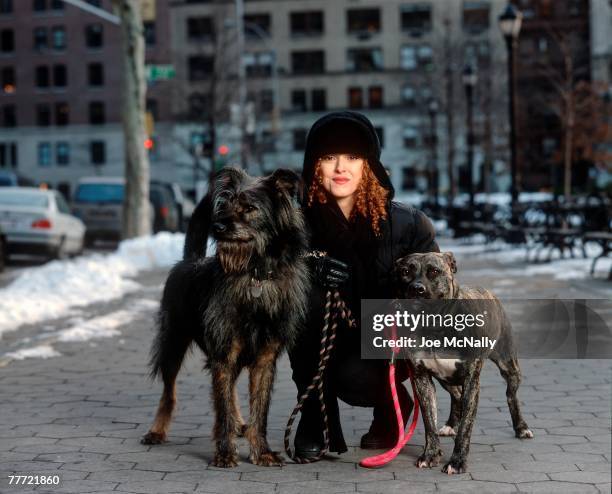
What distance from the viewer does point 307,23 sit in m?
86.7

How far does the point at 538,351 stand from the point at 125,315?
28.4 feet

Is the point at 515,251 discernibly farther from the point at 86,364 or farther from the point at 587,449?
the point at 587,449

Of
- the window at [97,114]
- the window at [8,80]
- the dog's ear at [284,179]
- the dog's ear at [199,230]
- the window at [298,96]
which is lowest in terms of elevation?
the dog's ear at [199,230]

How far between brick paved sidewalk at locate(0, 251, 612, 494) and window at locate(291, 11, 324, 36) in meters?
78.8

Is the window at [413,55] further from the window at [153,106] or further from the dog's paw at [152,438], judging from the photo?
the dog's paw at [152,438]

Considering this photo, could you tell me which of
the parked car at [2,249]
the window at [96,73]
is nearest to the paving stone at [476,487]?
the parked car at [2,249]

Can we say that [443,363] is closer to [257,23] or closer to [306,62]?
[306,62]

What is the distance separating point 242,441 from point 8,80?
8787 centimetres

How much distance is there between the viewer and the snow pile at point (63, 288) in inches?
506

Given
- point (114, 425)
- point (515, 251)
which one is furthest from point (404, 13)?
point (114, 425)

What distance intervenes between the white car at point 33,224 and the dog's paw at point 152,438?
1761 centimetres

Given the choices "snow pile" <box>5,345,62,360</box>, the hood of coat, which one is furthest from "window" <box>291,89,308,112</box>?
the hood of coat

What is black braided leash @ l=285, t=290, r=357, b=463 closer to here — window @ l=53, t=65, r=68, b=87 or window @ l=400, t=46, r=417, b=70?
window @ l=400, t=46, r=417, b=70

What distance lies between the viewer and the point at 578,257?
21.5m
